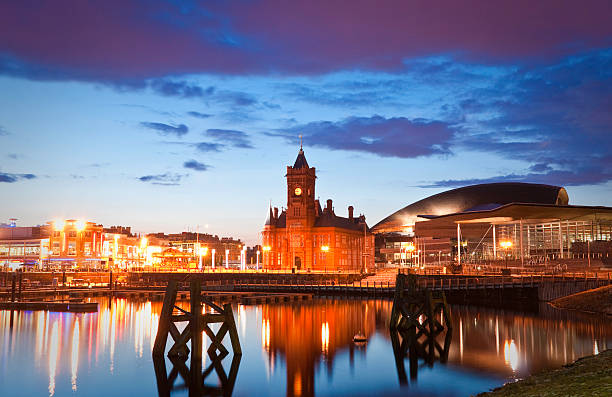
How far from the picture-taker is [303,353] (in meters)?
37.1

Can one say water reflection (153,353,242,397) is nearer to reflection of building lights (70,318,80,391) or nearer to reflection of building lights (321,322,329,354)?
reflection of building lights (70,318,80,391)

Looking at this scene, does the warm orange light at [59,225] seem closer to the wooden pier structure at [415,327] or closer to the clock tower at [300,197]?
the clock tower at [300,197]

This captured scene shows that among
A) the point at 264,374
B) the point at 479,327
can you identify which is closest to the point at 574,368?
the point at 264,374

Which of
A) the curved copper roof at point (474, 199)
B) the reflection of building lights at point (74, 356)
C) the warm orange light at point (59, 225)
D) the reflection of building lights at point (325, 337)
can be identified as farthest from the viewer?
the warm orange light at point (59, 225)

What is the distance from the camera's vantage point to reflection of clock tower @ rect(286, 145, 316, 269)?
125 m

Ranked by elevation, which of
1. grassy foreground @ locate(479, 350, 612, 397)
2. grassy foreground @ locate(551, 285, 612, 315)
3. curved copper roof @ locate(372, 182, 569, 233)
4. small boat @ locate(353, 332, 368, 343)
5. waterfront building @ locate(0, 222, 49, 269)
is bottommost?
small boat @ locate(353, 332, 368, 343)

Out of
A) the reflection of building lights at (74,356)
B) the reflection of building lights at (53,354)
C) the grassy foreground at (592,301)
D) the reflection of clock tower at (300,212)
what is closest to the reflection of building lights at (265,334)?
the reflection of building lights at (74,356)

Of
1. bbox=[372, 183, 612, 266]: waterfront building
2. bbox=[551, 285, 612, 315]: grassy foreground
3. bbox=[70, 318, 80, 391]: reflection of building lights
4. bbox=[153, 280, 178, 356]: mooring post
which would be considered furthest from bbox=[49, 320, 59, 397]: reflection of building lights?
bbox=[372, 183, 612, 266]: waterfront building

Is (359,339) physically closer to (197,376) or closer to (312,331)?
(312,331)

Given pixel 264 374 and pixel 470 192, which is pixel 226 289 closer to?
pixel 264 374

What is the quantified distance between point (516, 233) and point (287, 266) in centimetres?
4678

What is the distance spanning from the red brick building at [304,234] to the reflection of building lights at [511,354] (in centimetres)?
8230

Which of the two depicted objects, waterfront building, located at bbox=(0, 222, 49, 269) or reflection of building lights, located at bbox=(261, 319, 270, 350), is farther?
waterfront building, located at bbox=(0, 222, 49, 269)

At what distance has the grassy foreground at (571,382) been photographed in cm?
2069
